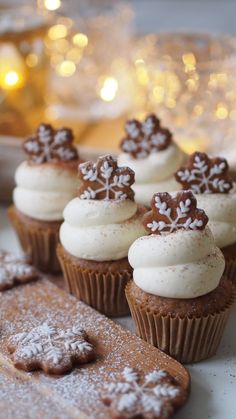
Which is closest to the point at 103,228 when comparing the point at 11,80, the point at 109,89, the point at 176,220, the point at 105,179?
the point at 105,179

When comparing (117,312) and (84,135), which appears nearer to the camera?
(117,312)

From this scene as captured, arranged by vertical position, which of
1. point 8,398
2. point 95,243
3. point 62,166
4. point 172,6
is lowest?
point 8,398

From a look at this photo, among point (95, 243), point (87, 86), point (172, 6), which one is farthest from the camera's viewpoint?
point (172, 6)

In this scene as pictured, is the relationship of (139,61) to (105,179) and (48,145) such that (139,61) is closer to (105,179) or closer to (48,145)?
(48,145)

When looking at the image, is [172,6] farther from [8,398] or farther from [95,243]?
[8,398]

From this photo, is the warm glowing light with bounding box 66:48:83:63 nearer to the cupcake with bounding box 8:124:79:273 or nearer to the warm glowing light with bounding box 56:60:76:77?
the warm glowing light with bounding box 56:60:76:77

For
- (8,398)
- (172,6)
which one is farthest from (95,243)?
(172,6)
